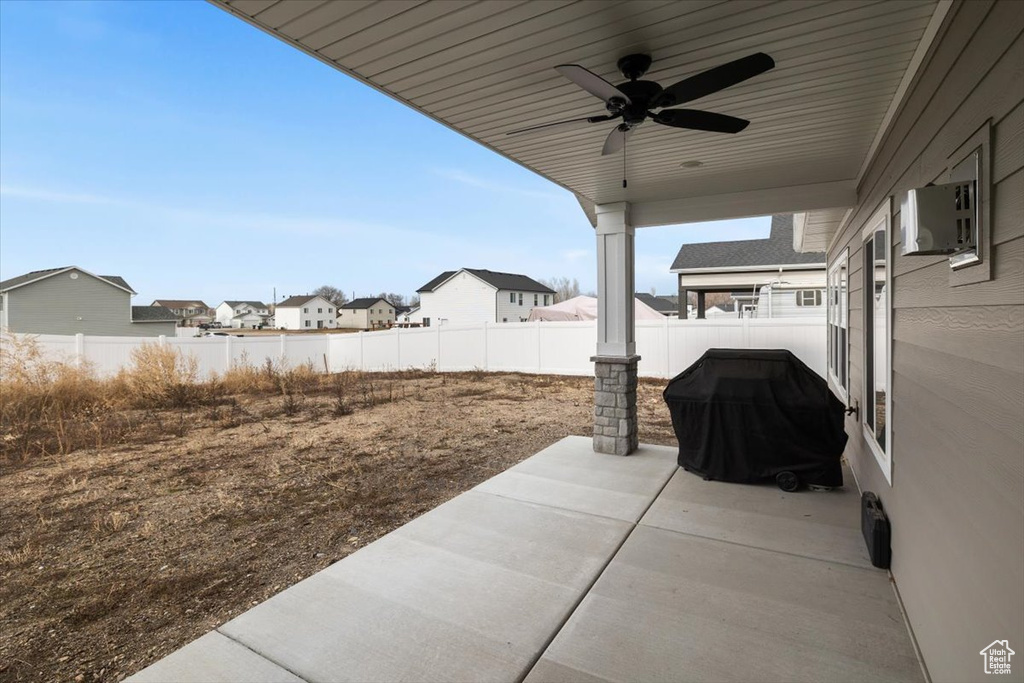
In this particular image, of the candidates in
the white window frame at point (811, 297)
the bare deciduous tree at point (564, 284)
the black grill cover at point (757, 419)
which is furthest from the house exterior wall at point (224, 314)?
the black grill cover at point (757, 419)

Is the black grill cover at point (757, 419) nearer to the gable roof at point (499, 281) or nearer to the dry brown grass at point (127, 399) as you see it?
the dry brown grass at point (127, 399)

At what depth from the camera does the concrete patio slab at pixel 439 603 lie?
6.69 ft

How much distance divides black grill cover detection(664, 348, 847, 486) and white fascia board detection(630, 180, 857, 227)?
1426mm

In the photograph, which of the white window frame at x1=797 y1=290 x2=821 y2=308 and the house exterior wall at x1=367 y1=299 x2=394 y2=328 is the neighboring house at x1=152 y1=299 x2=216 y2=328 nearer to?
the house exterior wall at x1=367 y1=299 x2=394 y2=328

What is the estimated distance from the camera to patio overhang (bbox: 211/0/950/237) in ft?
6.62

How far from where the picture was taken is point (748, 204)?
4.66 metres

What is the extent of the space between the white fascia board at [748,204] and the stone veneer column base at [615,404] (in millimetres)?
1582

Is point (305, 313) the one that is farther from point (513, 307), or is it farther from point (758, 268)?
point (758, 268)

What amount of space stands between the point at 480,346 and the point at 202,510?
1003cm

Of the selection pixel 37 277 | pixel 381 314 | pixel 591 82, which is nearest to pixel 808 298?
pixel 591 82

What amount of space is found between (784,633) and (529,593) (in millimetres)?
1233

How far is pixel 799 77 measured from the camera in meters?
2.54

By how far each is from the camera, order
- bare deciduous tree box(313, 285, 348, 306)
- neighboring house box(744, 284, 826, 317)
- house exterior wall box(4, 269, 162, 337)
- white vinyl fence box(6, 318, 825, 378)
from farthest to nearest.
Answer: bare deciduous tree box(313, 285, 348, 306), house exterior wall box(4, 269, 162, 337), neighboring house box(744, 284, 826, 317), white vinyl fence box(6, 318, 825, 378)

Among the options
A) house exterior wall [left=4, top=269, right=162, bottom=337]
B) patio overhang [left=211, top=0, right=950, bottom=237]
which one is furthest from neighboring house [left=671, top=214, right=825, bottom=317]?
Answer: house exterior wall [left=4, top=269, right=162, bottom=337]
